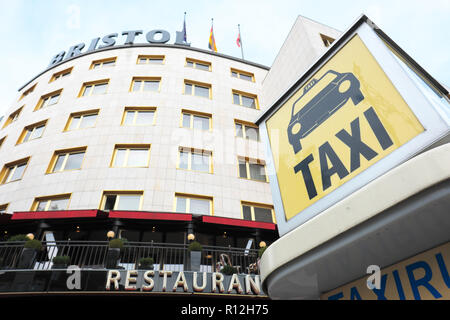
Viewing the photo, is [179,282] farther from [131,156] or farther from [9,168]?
[9,168]

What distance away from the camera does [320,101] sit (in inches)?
107

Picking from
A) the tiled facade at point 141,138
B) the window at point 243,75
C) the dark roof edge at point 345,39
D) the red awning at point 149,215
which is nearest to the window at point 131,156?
the tiled facade at point 141,138

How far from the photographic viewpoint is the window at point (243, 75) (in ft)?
77.1

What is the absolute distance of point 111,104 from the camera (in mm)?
18656

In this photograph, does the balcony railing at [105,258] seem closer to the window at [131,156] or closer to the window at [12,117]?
the window at [131,156]

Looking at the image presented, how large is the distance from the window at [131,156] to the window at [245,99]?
8051 mm

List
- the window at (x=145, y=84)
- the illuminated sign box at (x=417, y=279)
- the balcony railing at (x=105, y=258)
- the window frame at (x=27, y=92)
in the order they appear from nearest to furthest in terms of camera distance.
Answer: the illuminated sign box at (x=417, y=279), the balcony railing at (x=105, y=258), the window at (x=145, y=84), the window frame at (x=27, y=92)

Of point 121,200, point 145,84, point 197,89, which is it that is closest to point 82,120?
point 145,84

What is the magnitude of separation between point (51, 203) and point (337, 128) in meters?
16.4

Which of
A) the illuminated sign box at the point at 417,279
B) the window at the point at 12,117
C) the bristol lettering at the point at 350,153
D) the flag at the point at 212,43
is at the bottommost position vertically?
the illuminated sign box at the point at 417,279

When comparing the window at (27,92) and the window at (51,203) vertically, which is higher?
the window at (27,92)
